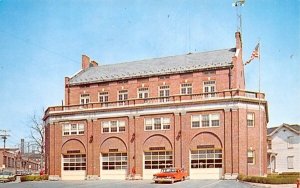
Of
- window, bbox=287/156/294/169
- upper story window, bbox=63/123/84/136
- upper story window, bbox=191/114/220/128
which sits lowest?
window, bbox=287/156/294/169

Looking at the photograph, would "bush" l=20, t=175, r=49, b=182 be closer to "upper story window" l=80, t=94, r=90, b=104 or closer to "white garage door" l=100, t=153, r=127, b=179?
"white garage door" l=100, t=153, r=127, b=179

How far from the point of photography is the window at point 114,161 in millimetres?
34344

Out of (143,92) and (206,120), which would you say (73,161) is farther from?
(206,120)

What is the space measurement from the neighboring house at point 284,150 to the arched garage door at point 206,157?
21328 mm

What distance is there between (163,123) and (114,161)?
224 inches

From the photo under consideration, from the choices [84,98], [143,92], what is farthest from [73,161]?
[143,92]

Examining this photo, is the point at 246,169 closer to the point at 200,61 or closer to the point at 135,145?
the point at 135,145

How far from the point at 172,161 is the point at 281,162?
2367 cm

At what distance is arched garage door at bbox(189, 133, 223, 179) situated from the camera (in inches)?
1222

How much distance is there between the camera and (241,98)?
1206 inches

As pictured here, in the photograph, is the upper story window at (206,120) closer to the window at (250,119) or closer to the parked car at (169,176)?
the window at (250,119)

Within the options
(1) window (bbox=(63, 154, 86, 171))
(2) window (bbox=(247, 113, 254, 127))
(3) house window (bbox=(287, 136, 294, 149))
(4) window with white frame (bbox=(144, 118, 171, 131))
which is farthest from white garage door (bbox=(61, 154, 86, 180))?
(3) house window (bbox=(287, 136, 294, 149))

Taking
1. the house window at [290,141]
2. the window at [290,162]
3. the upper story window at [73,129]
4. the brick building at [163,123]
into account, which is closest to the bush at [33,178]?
the brick building at [163,123]

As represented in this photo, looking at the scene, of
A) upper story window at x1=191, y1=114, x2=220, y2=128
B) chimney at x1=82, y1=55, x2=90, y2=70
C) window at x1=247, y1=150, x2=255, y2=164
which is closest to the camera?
window at x1=247, y1=150, x2=255, y2=164
